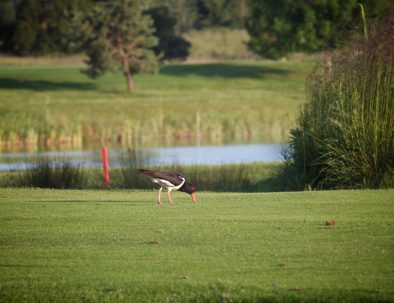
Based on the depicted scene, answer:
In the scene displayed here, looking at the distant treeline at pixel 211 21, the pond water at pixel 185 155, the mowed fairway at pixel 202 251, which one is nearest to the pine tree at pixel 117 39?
the distant treeline at pixel 211 21

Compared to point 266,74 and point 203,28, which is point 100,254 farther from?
point 203,28

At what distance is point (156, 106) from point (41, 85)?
19.7 m

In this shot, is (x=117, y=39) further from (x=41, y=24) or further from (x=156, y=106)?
(x=41, y=24)

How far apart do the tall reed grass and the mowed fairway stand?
10.6ft

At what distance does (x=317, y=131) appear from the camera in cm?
2381

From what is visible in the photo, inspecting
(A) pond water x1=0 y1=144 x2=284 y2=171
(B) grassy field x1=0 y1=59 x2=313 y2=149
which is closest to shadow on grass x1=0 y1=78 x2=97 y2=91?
(B) grassy field x1=0 y1=59 x2=313 y2=149

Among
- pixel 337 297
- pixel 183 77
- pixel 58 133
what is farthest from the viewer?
pixel 183 77

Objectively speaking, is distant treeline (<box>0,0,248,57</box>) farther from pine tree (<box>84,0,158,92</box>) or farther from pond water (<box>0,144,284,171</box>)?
pond water (<box>0,144,284,171</box>)

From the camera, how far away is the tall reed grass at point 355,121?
21594 millimetres

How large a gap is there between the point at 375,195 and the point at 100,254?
7648 mm

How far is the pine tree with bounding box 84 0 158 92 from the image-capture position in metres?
70.4

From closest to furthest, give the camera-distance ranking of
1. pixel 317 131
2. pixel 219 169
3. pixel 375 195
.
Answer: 1. pixel 375 195
2. pixel 317 131
3. pixel 219 169

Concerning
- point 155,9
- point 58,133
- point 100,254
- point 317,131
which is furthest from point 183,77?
point 100,254

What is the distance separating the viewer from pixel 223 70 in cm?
8431
